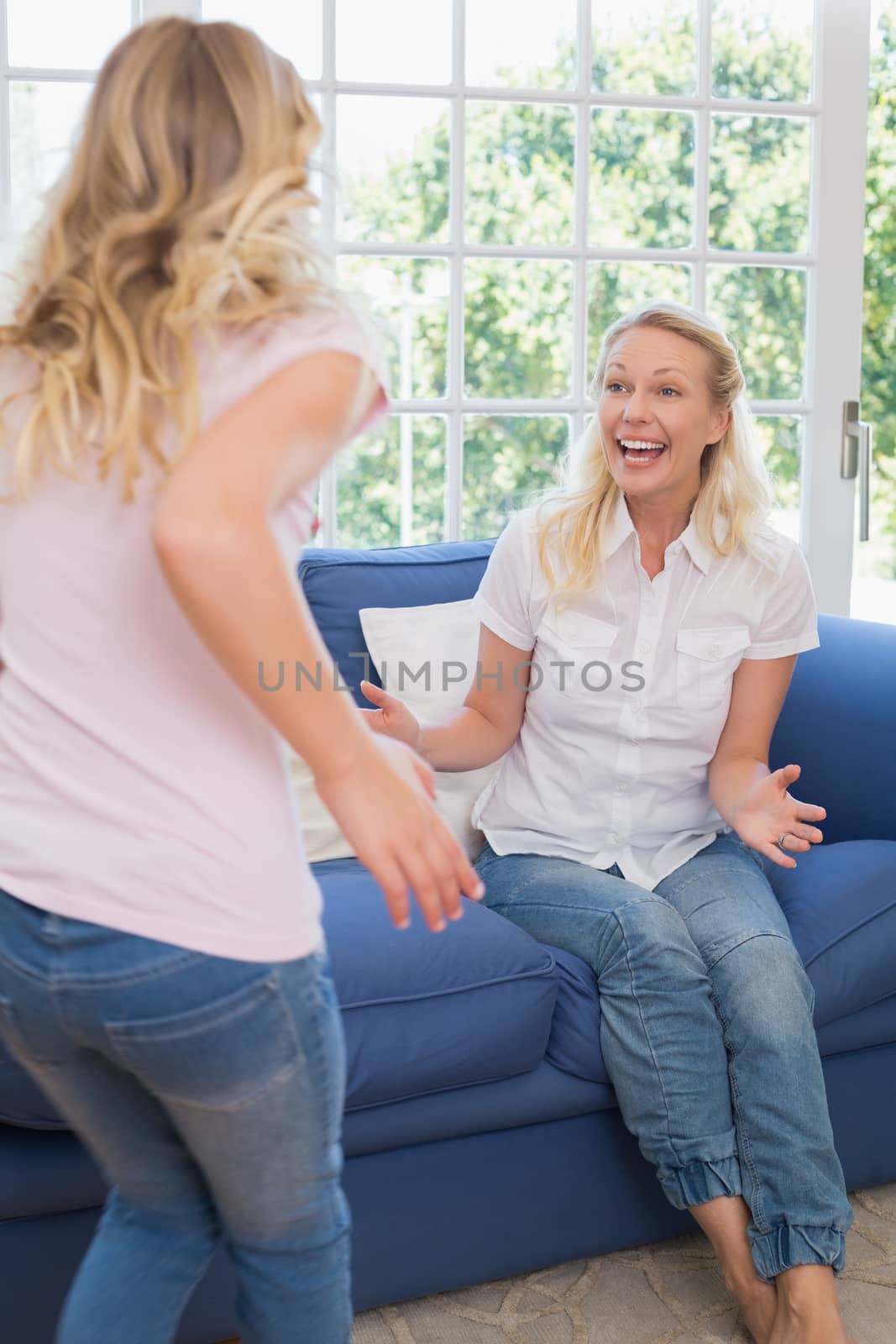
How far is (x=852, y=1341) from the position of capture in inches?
58.8

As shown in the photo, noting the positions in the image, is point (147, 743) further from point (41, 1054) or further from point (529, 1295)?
point (529, 1295)

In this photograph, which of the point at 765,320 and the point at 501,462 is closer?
the point at 501,462

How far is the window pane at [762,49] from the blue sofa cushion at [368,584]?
4.56 feet

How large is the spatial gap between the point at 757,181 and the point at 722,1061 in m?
2.12

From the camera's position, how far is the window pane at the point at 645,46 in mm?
2885

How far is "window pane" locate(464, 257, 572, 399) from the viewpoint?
9.46ft

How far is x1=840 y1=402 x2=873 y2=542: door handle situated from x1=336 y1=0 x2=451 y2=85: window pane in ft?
3.75

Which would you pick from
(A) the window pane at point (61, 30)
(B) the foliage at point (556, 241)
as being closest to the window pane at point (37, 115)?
(A) the window pane at point (61, 30)

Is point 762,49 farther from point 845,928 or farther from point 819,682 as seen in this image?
point 845,928

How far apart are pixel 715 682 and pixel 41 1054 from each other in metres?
1.22

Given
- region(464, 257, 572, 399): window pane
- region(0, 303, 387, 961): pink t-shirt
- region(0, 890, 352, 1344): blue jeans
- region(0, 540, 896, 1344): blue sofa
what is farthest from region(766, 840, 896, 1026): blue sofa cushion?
region(464, 257, 572, 399): window pane

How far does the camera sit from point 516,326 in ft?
9.53

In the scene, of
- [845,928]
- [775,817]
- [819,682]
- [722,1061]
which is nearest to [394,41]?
[819,682]

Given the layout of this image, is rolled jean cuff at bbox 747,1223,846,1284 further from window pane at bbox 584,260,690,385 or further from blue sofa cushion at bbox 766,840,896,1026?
window pane at bbox 584,260,690,385
